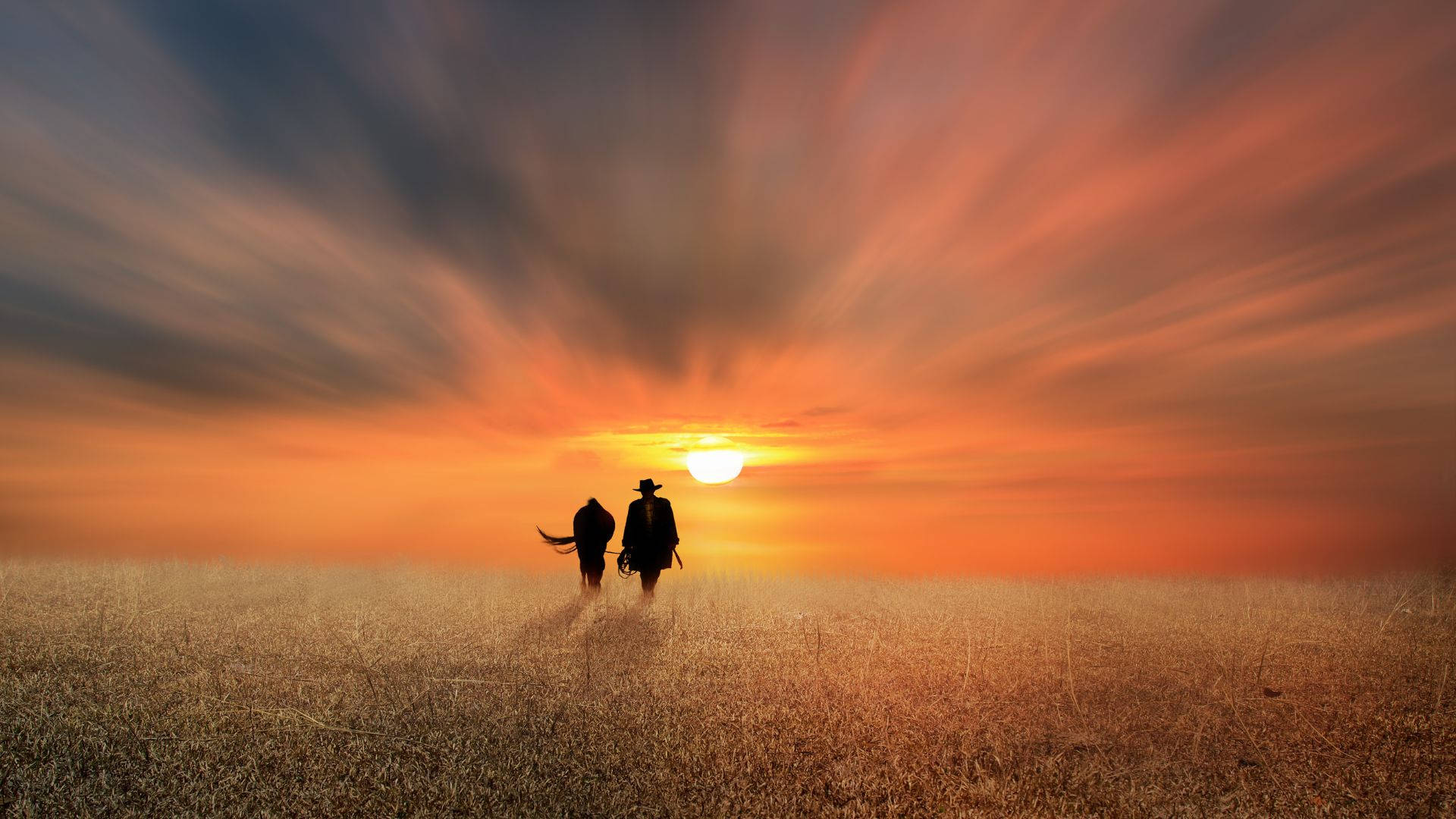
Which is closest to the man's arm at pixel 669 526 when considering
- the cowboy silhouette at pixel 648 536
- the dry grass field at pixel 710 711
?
the cowboy silhouette at pixel 648 536

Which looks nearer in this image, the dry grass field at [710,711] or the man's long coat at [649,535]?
the dry grass field at [710,711]

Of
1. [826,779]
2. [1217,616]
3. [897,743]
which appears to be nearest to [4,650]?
[826,779]

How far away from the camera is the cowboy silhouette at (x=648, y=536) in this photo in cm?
1536

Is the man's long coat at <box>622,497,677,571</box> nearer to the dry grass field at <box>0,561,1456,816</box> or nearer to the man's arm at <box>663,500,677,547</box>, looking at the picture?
the man's arm at <box>663,500,677,547</box>

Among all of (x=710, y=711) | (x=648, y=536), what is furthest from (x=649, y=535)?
(x=710, y=711)

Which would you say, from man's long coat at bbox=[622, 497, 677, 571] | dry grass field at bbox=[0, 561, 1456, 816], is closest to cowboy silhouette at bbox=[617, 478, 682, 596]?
→ man's long coat at bbox=[622, 497, 677, 571]

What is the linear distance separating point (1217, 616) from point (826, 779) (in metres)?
11.4

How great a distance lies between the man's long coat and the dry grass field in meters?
2.28

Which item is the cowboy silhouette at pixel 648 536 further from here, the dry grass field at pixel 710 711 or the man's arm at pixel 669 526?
the dry grass field at pixel 710 711

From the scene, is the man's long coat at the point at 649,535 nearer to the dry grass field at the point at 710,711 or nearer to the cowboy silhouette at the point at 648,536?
the cowboy silhouette at the point at 648,536

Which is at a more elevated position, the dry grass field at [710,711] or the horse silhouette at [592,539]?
the horse silhouette at [592,539]

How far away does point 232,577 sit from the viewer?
17.3 m

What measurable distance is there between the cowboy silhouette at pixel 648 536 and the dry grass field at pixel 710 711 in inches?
88.6

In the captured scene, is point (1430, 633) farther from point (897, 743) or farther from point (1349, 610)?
point (897, 743)
